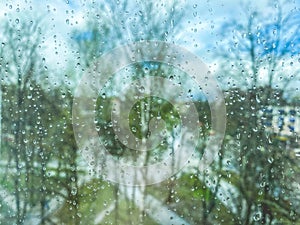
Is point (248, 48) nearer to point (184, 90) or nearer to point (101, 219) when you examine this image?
point (184, 90)

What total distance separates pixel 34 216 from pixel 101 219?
0.76 ft

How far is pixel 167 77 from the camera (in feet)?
4.62

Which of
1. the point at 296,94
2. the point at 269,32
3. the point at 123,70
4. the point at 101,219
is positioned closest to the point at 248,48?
the point at 269,32

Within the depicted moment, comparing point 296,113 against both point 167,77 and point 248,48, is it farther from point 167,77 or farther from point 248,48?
point 167,77

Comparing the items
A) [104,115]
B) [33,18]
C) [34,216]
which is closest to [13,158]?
[34,216]

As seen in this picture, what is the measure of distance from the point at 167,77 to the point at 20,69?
0.50 metres

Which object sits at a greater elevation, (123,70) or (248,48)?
(248,48)

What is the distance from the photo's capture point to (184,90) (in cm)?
139

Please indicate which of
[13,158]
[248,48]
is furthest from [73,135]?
[248,48]

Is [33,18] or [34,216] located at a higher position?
[33,18]

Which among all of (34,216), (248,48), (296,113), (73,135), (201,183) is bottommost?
(34,216)

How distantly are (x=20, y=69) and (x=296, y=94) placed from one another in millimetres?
921

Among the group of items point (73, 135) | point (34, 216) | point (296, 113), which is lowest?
point (34, 216)

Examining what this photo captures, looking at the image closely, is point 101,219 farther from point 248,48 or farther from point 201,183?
point 248,48
